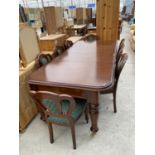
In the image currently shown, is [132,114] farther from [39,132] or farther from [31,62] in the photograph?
[31,62]

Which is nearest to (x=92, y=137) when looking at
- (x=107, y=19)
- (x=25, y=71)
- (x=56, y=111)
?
(x=56, y=111)

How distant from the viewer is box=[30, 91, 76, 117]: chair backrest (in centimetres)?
123

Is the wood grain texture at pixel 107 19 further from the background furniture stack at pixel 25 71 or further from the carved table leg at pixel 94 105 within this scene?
the carved table leg at pixel 94 105

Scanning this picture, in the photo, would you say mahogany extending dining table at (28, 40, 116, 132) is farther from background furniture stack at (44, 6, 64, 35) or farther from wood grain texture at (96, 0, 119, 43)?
background furniture stack at (44, 6, 64, 35)

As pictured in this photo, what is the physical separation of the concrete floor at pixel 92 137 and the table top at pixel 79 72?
0.69 m

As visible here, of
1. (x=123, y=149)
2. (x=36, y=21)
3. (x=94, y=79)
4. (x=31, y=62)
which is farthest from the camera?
(x=36, y=21)

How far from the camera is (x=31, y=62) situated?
79.5 inches

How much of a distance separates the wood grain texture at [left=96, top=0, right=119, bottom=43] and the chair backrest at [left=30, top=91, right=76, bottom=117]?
6.65ft

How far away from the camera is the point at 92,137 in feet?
5.66

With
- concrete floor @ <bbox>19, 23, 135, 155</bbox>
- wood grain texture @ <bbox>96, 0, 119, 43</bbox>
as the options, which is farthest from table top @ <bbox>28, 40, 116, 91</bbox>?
wood grain texture @ <bbox>96, 0, 119, 43</bbox>

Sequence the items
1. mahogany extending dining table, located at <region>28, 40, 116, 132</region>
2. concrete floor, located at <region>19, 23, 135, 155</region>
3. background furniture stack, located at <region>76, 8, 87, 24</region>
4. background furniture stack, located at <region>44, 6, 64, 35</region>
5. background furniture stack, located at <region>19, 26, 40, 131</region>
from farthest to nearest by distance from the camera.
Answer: background furniture stack, located at <region>76, 8, 87, 24</region>, background furniture stack, located at <region>44, 6, 64, 35</region>, background furniture stack, located at <region>19, 26, 40, 131</region>, concrete floor, located at <region>19, 23, 135, 155</region>, mahogany extending dining table, located at <region>28, 40, 116, 132</region>
